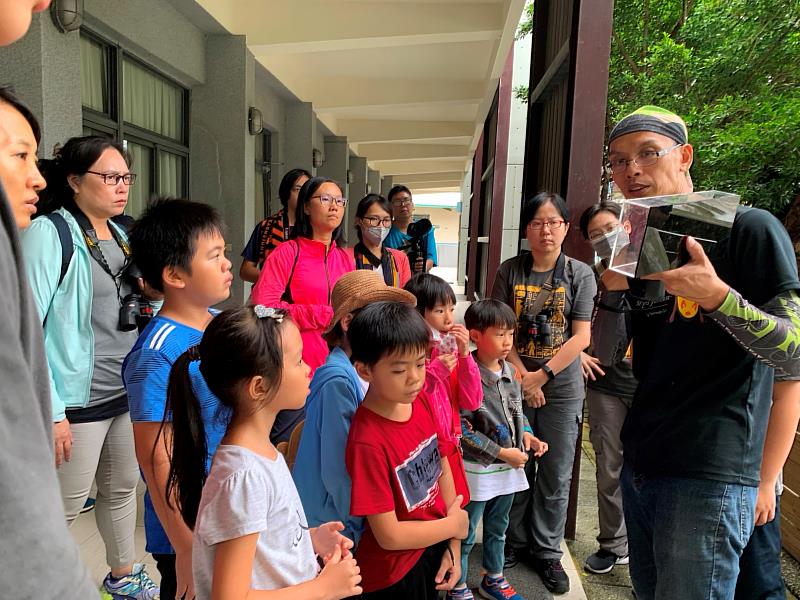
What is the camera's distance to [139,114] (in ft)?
16.3

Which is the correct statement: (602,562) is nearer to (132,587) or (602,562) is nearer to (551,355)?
(551,355)

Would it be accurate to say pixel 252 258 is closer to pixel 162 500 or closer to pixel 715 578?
pixel 162 500

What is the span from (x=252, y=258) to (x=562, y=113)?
208 cm

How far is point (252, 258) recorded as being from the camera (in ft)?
12.1

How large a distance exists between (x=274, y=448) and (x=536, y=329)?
170cm

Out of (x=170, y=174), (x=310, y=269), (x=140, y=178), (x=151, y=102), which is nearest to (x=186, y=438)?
(x=310, y=269)

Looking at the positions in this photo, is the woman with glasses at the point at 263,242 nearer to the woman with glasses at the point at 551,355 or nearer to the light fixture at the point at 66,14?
the light fixture at the point at 66,14

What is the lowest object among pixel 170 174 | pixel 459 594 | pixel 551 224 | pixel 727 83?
pixel 459 594

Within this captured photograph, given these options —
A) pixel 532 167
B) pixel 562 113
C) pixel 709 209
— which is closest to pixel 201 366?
pixel 709 209

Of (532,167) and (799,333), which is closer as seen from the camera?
(799,333)

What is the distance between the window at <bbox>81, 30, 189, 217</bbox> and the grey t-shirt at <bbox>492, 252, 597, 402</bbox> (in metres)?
2.63

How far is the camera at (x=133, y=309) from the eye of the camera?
2.18m

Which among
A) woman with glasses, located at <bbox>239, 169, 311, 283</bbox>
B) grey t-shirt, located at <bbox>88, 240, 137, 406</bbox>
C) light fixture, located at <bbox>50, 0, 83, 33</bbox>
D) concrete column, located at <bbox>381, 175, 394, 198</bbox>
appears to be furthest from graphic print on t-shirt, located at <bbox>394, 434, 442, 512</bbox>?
concrete column, located at <bbox>381, 175, 394, 198</bbox>

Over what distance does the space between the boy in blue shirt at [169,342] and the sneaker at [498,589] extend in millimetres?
1397
